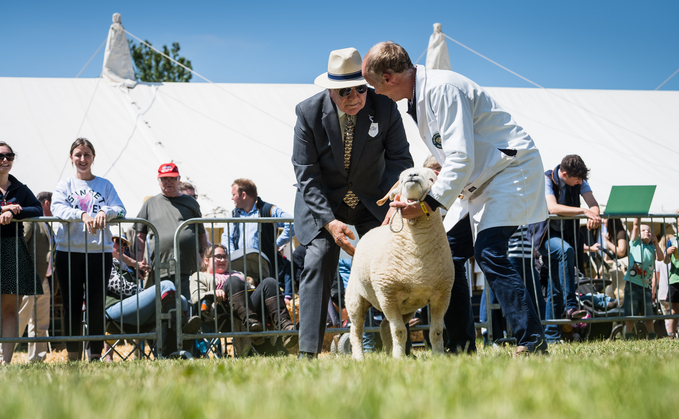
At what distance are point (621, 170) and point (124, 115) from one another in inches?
387

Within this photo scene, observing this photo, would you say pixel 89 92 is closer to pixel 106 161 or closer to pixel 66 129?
pixel 66 129

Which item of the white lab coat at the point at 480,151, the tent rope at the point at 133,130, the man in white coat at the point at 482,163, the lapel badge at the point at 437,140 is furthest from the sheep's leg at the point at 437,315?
the tent rope at the point at 133,130

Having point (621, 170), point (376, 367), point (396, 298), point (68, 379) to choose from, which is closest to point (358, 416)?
point (376, 367)

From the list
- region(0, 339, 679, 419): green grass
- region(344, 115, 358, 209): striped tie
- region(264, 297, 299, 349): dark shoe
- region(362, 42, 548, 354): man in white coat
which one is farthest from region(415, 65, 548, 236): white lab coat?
region(264, 297, 299, 349): dark shoe

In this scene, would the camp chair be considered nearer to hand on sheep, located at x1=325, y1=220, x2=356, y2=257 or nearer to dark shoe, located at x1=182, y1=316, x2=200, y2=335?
dark shoe, located at x1=182, y1=316, x2=200, y2=335

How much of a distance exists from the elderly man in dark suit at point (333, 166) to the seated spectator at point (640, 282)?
394 cm

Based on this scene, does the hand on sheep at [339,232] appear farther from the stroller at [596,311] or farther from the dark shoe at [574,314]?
the stroller at [596,311]

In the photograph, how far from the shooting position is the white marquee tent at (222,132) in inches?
404

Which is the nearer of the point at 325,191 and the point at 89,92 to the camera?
the point at 325,191

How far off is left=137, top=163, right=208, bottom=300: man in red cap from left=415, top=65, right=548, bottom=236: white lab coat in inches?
127

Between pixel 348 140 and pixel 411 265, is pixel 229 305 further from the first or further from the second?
pixel 411 265

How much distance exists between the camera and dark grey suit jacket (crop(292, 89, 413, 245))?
3625mm

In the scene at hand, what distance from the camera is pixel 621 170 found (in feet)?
39.2

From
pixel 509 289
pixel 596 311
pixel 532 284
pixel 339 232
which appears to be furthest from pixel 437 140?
pixel 596 311
